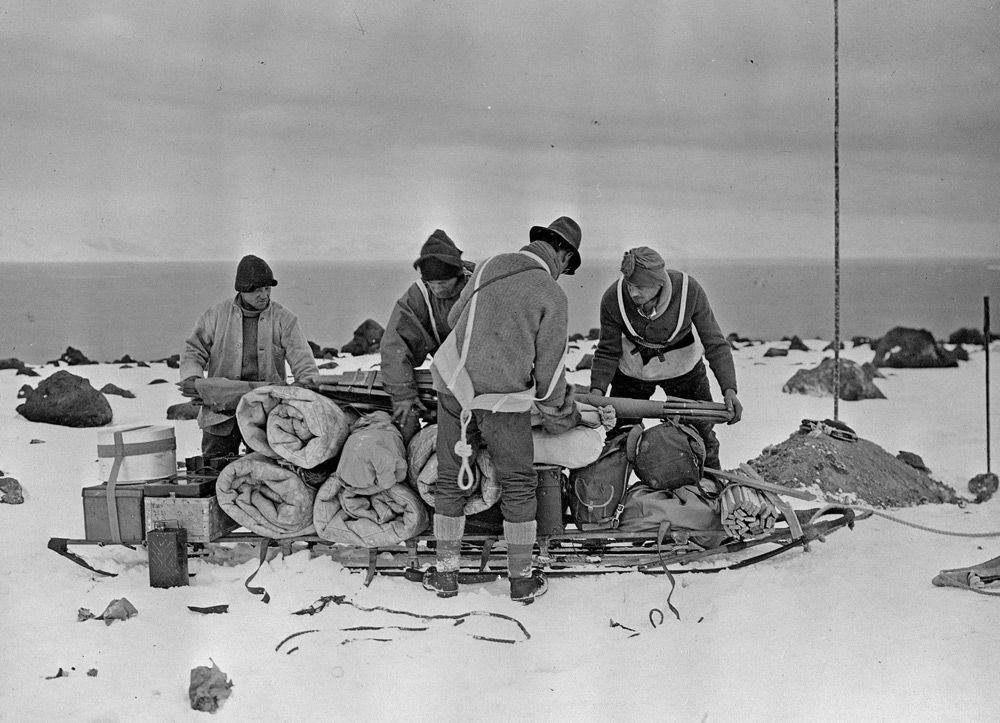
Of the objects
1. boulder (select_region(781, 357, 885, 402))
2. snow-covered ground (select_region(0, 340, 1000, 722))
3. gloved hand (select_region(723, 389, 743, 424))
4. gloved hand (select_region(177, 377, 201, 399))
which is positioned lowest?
snow-covered ground (select_region(0, 340, 1000, 722))

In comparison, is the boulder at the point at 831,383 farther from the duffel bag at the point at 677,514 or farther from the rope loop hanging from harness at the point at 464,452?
the rope loop hanging from harness at the point at 464,452

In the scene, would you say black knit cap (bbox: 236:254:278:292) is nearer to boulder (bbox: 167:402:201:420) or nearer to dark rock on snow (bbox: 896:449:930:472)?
boulder (bbox: 167:402:201:420)

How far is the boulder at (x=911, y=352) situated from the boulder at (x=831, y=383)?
190 centimetres

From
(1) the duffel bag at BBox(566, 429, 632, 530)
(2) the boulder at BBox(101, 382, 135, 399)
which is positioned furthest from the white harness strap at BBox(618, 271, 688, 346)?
(2) the boulder at BBox(101, 382, 135, 399)

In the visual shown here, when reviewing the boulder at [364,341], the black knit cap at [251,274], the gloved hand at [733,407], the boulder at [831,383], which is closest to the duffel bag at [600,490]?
the gloved hand at [733,407]

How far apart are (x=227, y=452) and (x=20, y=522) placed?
3.96 feet

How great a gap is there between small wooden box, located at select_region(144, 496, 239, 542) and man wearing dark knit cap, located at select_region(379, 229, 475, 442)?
0.91m

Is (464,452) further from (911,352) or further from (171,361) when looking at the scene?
(171,361)

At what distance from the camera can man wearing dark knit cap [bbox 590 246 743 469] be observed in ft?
14.3

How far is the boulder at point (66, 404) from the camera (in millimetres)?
7102

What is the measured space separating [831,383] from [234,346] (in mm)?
5771

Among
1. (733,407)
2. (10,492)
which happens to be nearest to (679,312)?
(733,407)

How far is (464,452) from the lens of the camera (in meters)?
3.77

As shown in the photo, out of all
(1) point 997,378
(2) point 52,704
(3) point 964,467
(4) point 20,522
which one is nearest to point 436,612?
(2) point 52,704
